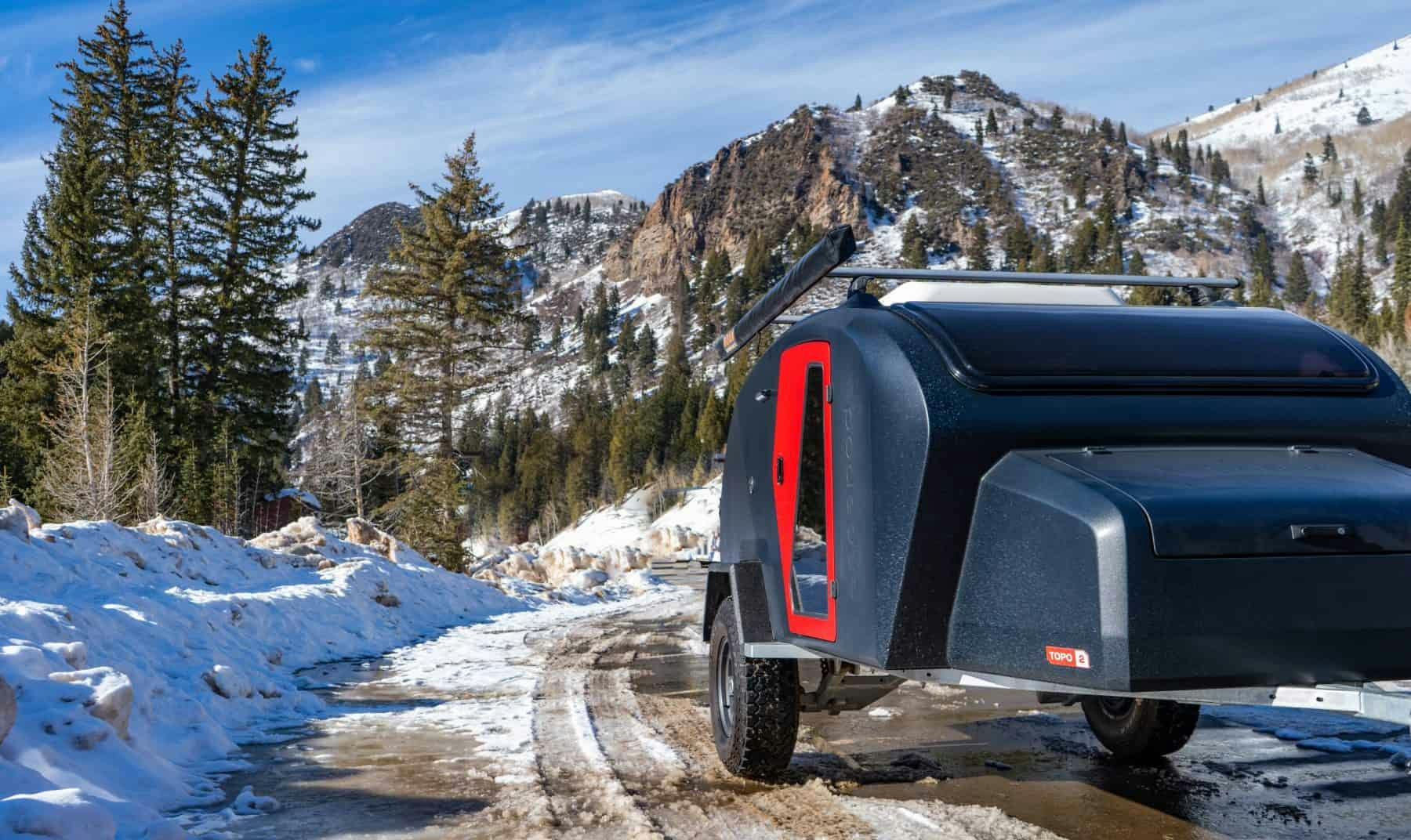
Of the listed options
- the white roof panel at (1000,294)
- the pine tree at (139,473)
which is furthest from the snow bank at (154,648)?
the pine tree at (139,473)

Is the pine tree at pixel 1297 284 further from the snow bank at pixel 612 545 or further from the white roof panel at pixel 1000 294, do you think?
the white roof panel at pixel 1000 294

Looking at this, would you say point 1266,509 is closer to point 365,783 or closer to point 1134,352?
point 1134,352

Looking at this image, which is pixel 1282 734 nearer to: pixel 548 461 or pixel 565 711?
pixel 565 711

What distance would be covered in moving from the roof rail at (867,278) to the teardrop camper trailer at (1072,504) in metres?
0.02

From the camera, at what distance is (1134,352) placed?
4324 mm

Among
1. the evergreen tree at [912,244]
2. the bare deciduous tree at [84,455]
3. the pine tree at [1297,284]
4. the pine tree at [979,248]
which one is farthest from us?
the pine tree at [1297,284]

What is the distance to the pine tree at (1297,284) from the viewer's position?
167m

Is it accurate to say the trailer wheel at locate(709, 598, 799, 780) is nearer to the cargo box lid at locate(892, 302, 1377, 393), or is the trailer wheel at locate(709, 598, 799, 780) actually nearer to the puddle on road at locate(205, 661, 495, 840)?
the puddle on road at locate(205, 661, 495, 840)

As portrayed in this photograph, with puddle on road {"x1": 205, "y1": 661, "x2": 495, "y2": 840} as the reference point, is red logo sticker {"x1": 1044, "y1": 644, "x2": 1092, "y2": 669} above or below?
above

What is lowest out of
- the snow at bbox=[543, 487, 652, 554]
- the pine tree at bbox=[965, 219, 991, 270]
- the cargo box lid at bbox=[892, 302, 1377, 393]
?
→ the snow at bbox=[543, 487, 652, 554]

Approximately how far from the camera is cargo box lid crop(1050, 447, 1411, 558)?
3.32 meters

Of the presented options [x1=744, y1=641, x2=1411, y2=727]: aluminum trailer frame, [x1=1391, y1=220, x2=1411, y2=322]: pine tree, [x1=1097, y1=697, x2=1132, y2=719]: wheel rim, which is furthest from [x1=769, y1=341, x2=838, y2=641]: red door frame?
[x1=1391, y1=220, x2=1411, y2=322]: pine tree

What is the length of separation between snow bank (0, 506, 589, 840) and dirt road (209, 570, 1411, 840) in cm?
50

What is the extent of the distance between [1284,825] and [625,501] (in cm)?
9437
